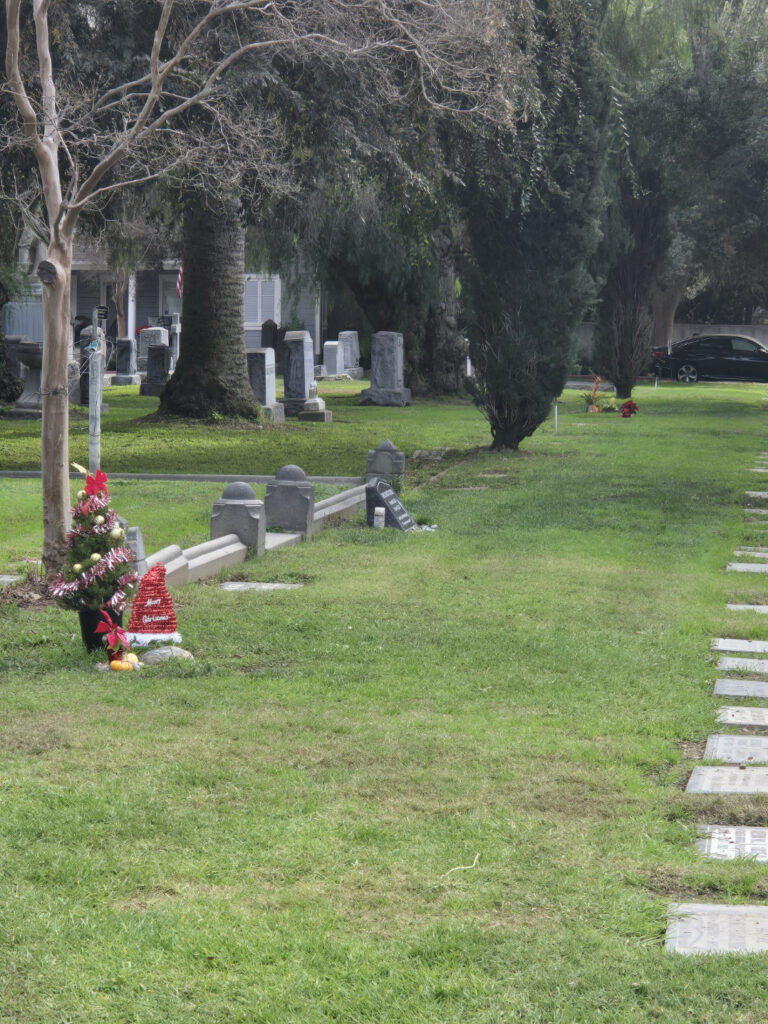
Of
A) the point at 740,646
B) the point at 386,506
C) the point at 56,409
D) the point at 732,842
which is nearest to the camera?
the point at 732,842

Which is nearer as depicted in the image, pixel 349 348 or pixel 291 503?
pixel 291 503

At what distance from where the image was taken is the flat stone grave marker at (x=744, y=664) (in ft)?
24.9

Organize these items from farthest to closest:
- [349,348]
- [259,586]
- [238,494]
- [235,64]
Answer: [349,348]
[235,64]
[238,494]
[259,586]

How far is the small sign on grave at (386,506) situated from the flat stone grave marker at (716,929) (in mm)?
8596

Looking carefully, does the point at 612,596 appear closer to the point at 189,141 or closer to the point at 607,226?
Answer: the point at 189,141

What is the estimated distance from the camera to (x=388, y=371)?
29.3 m

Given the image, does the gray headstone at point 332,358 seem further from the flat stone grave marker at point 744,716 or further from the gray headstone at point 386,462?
the flat stone grave marker at point 744,716

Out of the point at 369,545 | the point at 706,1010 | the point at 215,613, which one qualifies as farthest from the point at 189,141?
the point at 706,1010

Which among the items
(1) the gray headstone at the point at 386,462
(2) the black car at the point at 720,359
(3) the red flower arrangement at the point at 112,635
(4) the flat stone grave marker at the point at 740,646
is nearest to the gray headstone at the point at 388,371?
(1) the gray headstone at the point at 386,462

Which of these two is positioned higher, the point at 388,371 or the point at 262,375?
the point at 388,371

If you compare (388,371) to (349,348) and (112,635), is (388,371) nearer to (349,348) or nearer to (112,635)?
(349,348)

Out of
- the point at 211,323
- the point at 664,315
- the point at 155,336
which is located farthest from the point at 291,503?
the point at 664,315

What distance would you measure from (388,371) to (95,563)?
2205cm

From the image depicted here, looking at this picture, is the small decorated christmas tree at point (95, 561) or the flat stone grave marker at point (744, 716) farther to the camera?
the small decorated christmas tree at point (95, 561)
